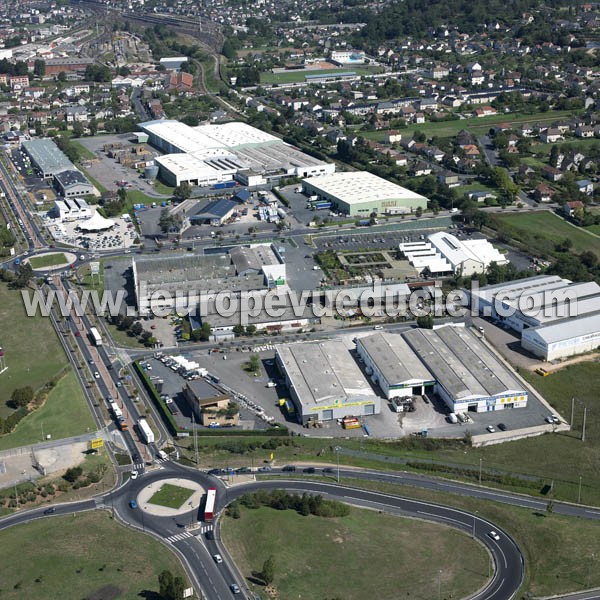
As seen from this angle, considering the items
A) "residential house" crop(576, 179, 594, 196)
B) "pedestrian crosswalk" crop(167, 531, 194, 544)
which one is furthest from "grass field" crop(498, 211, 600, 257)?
"pedestrian crosswalk" crop(167, 531, 194, 544)

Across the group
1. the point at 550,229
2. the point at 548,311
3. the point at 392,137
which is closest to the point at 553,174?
the point at 550,229

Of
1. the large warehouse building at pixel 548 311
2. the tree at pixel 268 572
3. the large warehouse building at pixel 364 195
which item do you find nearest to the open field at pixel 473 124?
the large warehouse building at pixel 364 195

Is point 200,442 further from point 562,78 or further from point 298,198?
point 562,78

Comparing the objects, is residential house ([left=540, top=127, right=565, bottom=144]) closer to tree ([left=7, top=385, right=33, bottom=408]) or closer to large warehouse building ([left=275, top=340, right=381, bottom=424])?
large warehouse building ([left=275, top=340, right=381, bottom=424])

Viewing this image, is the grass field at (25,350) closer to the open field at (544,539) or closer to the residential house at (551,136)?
the open field at (544,539)

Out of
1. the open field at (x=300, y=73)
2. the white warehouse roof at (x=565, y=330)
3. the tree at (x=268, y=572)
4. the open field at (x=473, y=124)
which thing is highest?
the open field at (x=300, y=73)

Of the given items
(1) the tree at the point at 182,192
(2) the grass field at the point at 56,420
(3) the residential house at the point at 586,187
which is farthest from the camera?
(1) the tree at the point at 182,192

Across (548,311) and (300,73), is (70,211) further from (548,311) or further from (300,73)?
(300,73)

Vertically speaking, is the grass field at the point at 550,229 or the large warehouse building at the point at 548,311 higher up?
the large warehouse building at the point at 548,311
